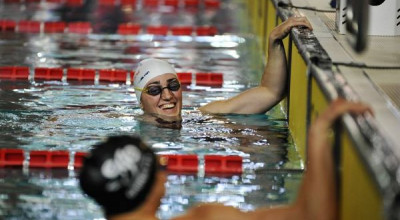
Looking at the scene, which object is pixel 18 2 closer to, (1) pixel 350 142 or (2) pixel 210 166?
(2) pixel 210 166

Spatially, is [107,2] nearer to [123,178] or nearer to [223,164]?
[223,164]

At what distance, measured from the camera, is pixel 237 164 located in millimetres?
6160

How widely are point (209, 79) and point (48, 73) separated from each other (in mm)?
1492

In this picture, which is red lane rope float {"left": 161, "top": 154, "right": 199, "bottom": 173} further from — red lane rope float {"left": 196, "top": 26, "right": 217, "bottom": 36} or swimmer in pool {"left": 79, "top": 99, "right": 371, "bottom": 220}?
red lane rope float {"left": 196, "top": 26, "right": 217, "bottom": 36}

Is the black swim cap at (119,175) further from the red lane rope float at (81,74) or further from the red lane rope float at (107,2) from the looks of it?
the red lane rope float at (107,2)

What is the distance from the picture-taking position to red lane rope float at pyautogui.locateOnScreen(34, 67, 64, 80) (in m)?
9.51

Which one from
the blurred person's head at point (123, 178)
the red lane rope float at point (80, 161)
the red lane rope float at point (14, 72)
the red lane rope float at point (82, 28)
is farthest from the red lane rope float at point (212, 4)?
the blurred person's head at point (123, 178)

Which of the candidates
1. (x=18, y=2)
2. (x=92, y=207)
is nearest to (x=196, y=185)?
(x=92, y=207)

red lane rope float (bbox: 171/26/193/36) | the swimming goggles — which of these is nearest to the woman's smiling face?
the swimming goggles

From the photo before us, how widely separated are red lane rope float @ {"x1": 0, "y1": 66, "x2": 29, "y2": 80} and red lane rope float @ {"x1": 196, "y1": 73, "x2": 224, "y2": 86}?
158cm

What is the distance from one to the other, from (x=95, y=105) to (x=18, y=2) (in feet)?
25.4

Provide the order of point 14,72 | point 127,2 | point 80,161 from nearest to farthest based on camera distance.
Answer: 1. point 80,161
2. point 14,72
3. point 127,2

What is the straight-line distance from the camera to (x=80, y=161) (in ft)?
20.7

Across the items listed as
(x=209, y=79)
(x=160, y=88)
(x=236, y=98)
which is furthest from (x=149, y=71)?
(x=209, y=79)
